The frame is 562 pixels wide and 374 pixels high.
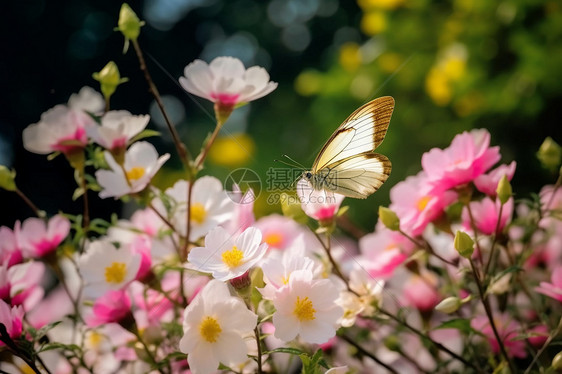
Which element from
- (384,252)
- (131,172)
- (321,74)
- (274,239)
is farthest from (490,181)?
(321,74)

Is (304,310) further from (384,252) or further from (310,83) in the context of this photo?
(310,83)

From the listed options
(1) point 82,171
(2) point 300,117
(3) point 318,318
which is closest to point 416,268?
(3) point 318,318

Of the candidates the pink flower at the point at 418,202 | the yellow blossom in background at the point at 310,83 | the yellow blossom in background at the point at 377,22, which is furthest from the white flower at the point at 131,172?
the yellow blossom in background at the point at 310,83

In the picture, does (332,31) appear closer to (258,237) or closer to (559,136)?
(559,136)

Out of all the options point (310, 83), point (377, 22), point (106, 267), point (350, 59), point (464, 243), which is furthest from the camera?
point (310, 83)

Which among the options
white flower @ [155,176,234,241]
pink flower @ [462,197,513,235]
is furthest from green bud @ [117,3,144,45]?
pink flower @ [462,197,513,235]

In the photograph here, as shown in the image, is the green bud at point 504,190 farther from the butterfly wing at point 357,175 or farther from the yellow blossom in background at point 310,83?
the yellow blossom in background at point 310,83
